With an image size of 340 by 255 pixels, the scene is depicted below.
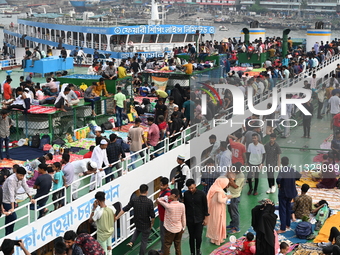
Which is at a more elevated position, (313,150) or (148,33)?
(148,33)

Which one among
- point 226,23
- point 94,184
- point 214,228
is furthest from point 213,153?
point 226,23

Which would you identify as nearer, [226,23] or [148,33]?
[148,33]

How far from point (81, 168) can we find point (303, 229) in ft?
12.7

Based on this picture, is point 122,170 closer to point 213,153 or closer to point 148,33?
point 213,153

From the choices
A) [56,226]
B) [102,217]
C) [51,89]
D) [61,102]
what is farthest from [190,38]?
[102,217]

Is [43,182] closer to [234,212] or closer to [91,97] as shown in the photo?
[234,212]

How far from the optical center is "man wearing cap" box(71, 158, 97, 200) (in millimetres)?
8945

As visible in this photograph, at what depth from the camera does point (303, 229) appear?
31.1ft

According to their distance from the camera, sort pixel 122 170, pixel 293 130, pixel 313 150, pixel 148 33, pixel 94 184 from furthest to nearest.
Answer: pixel 148 33 → pixel 293 130 → pixel 313 150 → pixel 122 170 → pixel 94 184

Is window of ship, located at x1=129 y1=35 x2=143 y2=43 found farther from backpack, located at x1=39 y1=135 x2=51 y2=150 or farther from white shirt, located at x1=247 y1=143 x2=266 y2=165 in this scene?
white shirt, located at x1=247 y1=143 x2=266 y2=165

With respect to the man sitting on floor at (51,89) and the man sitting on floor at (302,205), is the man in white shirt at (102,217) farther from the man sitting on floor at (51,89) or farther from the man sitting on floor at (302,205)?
the man sitting on floor at (51,89)

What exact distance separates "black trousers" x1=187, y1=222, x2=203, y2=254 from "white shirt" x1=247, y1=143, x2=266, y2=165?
2.82 m

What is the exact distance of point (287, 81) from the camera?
63.1 feet

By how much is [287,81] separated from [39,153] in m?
10.4
